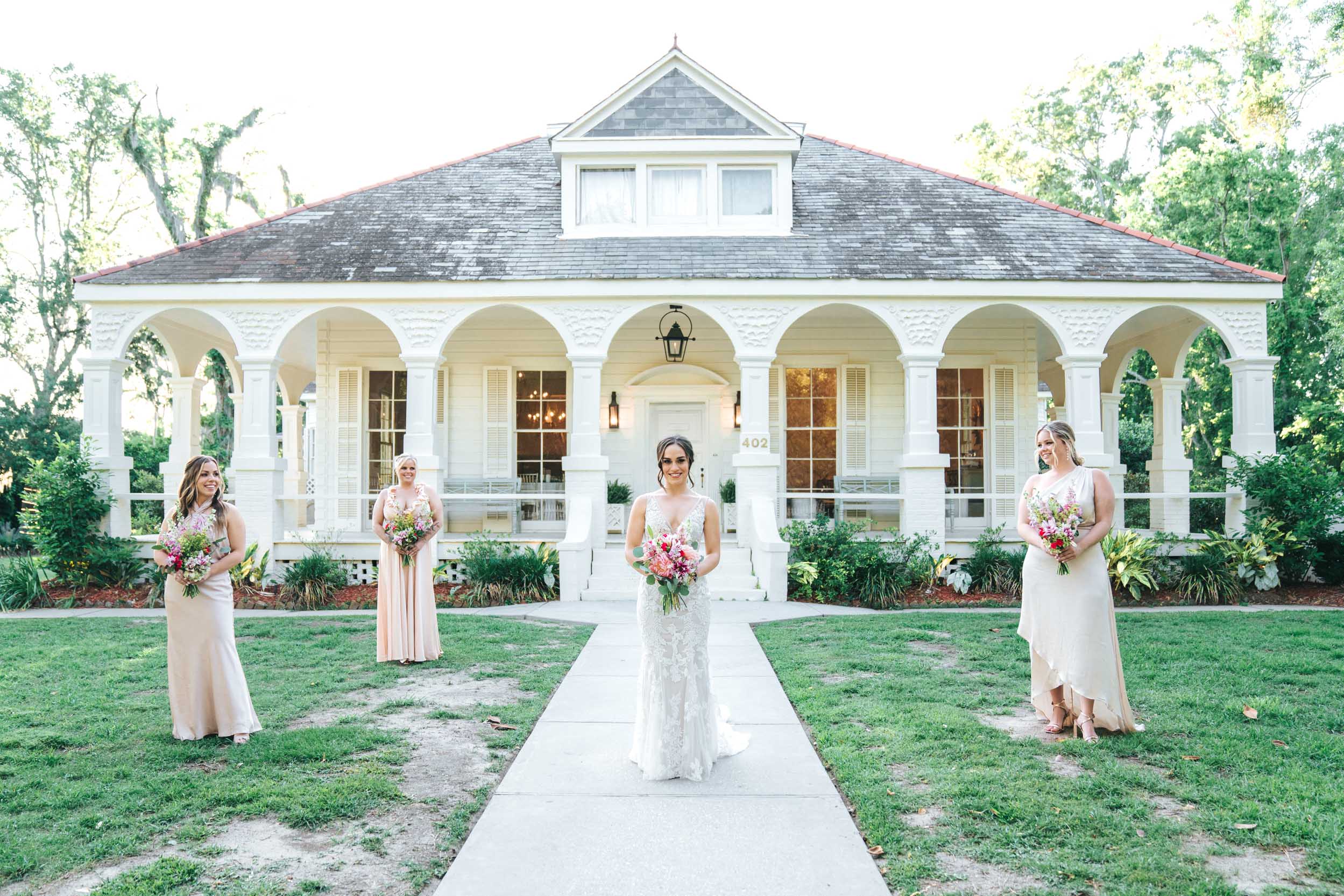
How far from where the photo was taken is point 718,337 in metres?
15.1

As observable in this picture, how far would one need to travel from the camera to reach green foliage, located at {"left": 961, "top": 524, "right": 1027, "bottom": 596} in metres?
11.6

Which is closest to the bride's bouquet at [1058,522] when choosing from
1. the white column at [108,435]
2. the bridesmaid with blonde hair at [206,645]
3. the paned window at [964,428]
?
the bridesmaid with blonde hair at [206,645]

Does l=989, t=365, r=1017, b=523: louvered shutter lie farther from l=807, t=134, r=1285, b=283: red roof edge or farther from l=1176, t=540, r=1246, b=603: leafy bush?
l=1176, t=540, r=1246, b=603: leafy bush

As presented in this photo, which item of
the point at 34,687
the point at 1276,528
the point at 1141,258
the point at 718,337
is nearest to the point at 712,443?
the point at 718,337

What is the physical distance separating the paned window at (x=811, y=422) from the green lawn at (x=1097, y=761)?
23.8 ft

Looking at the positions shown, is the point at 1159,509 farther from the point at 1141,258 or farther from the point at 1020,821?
the point at 1020,821

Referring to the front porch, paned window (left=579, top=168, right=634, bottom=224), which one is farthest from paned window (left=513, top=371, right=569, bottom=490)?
paned window (left=579, top=168, right=634, bottom=224)

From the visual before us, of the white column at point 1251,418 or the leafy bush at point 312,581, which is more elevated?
the white column at point 1251,418

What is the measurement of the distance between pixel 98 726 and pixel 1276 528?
1322 centimetres

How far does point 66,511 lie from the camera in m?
11.4

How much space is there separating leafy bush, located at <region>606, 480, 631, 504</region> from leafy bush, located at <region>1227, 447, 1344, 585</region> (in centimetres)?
900

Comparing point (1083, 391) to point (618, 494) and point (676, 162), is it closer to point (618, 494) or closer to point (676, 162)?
point (676, 162)

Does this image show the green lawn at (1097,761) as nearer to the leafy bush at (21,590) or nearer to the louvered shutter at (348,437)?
the leafy bush at (21,590)

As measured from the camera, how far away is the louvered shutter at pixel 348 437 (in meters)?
15.1
